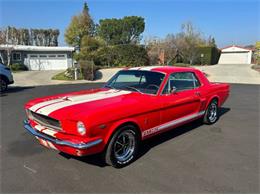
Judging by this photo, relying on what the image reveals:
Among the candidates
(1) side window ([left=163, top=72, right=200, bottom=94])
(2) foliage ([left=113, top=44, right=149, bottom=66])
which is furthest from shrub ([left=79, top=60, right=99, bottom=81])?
(1) side window ([left=163, top=72, right=200, bottom=94])

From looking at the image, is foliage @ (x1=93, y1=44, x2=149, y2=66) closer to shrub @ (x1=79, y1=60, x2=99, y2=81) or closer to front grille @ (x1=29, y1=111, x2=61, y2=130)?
shrub @ (x1=79, y1=60, x2=99, y2=81)

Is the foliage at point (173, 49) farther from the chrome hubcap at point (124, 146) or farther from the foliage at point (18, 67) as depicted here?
the chrome hubcap at point (124, 146)

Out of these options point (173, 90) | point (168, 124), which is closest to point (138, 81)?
point (173, 90)

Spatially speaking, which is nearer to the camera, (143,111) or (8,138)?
(143,111)

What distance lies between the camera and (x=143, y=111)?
3768mm

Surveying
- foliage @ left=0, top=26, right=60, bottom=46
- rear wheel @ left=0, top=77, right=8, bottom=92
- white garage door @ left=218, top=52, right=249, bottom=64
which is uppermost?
foliage @ left=0, top=26, right=60, bottom=46

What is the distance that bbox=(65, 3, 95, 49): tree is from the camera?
3578 cm

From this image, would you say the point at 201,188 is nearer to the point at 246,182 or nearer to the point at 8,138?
the point at 246,182

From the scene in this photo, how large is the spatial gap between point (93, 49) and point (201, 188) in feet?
92.8

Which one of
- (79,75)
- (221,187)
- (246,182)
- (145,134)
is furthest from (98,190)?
(79,75)

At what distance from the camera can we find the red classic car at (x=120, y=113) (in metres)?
3.15

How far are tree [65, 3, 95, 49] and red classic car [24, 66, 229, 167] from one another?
33.3 m

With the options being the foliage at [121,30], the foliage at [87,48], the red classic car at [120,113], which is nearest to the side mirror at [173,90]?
the red classic car at [120,113]

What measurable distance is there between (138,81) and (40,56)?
27.2 m
